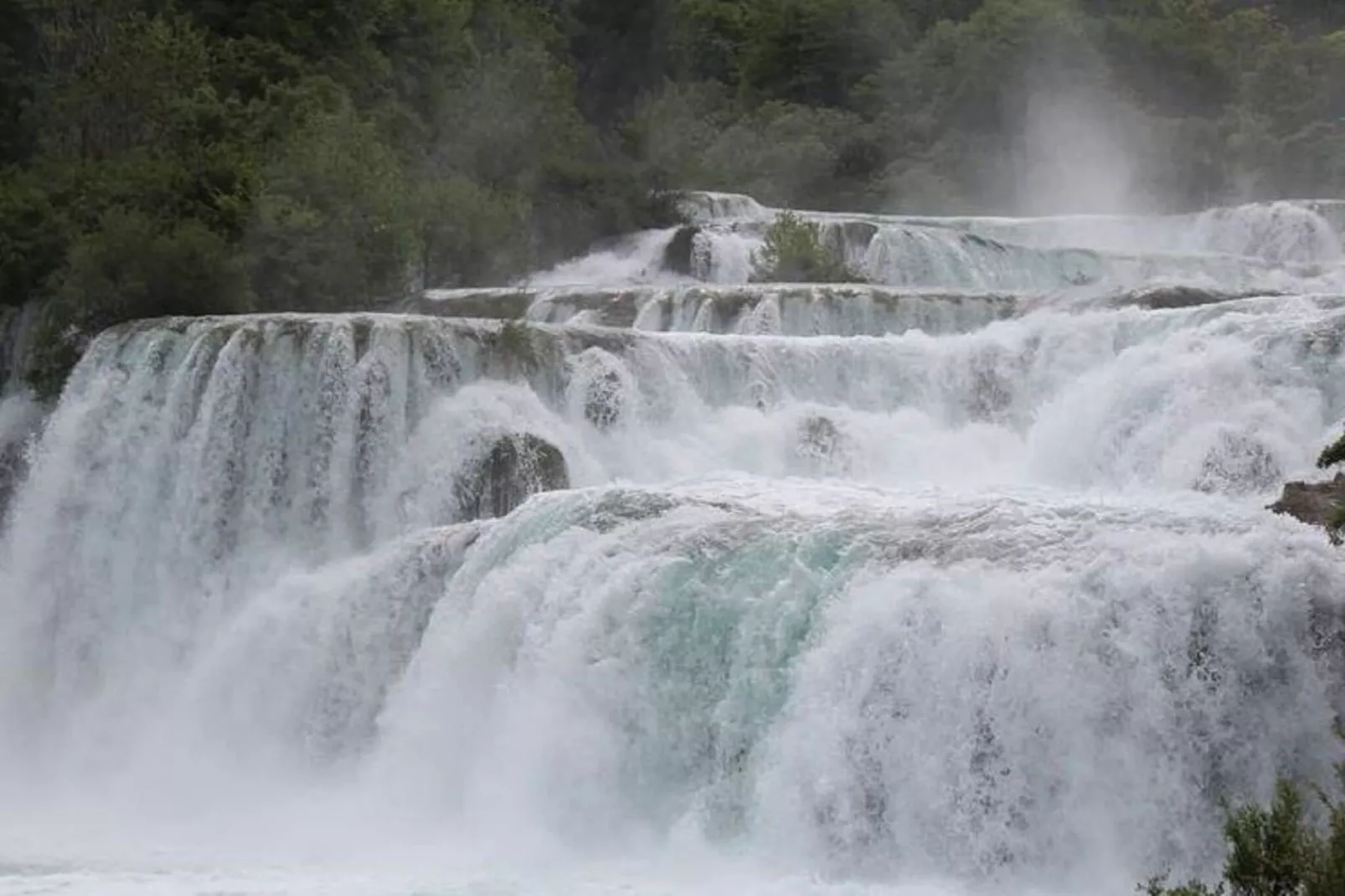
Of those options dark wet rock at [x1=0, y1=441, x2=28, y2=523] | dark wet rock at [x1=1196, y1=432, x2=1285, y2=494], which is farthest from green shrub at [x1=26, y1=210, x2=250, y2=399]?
dark wet rock at [x1=1196, y1=432, x2=1285, y2=494]

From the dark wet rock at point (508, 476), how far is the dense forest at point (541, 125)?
211 inches

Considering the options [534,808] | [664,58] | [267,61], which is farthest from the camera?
[664,58]

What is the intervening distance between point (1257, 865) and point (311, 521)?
37.2 feet

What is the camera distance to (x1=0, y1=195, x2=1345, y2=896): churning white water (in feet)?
36.1

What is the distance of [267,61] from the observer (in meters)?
29.1

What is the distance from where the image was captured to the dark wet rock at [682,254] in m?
28.1

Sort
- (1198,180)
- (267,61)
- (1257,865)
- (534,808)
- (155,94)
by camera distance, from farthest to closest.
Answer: (1198,180) < (267,61) < (155,94) < (534,808) < (1257,865)

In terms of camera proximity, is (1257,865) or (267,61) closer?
(1257,865)

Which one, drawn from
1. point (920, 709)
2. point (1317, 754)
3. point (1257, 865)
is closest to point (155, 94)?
point (920, 709)

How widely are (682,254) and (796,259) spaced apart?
9.45 feet

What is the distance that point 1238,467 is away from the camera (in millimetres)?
15438

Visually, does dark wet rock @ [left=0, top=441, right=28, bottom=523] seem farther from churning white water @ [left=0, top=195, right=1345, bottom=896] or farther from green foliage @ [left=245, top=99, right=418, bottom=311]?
green foliage @ [left=245, top=99, right=418, bottom=311]

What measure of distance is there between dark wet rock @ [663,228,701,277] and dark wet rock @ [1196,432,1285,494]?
1332 cm

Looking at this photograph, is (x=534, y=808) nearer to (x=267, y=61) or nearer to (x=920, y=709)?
(x=920, y=709)
